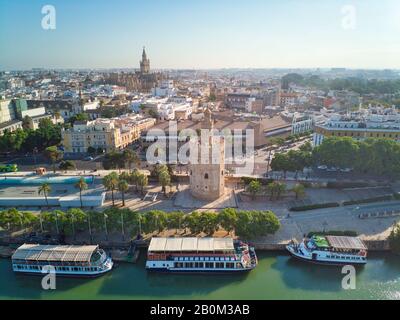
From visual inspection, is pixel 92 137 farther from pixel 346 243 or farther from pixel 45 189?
pixel 346 243

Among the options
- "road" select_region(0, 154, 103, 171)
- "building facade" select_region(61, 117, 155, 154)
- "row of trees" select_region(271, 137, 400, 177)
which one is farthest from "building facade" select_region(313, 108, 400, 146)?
"road" select_region(0, 154, 103, 171)

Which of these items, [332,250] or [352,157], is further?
[352,157]

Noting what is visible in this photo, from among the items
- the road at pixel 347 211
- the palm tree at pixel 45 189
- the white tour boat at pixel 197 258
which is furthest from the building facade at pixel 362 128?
the palm tree at pixel 45 189

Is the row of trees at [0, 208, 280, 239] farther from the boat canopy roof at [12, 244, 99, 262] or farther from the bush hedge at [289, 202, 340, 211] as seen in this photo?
the bush hedge at [289, 202, 340, 211]

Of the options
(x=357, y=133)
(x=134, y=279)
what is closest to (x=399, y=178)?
(x=357, y=133)

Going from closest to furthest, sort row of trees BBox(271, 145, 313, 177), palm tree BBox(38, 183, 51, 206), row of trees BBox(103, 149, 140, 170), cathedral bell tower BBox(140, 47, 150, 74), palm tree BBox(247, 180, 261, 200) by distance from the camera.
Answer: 1. palm tree BBox(38, 183, 51, 206)
2. palm tree BBox(247, 180, 261, 200)
3. row of trees BBox(271, 145, 313, 177)
4. row of trees BBox(103, 149, 140, 170)
5. cathedral bell tower BBox(140, 47, 150, 74)

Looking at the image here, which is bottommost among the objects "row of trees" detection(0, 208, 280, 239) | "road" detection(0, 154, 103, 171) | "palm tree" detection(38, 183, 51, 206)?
"row of trees" detection(0, 208, 280, 239)

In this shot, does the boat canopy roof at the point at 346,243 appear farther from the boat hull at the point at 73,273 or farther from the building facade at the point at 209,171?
the boat hull at the point at 73,273

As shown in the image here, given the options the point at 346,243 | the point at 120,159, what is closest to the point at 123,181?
the point at 120,159
